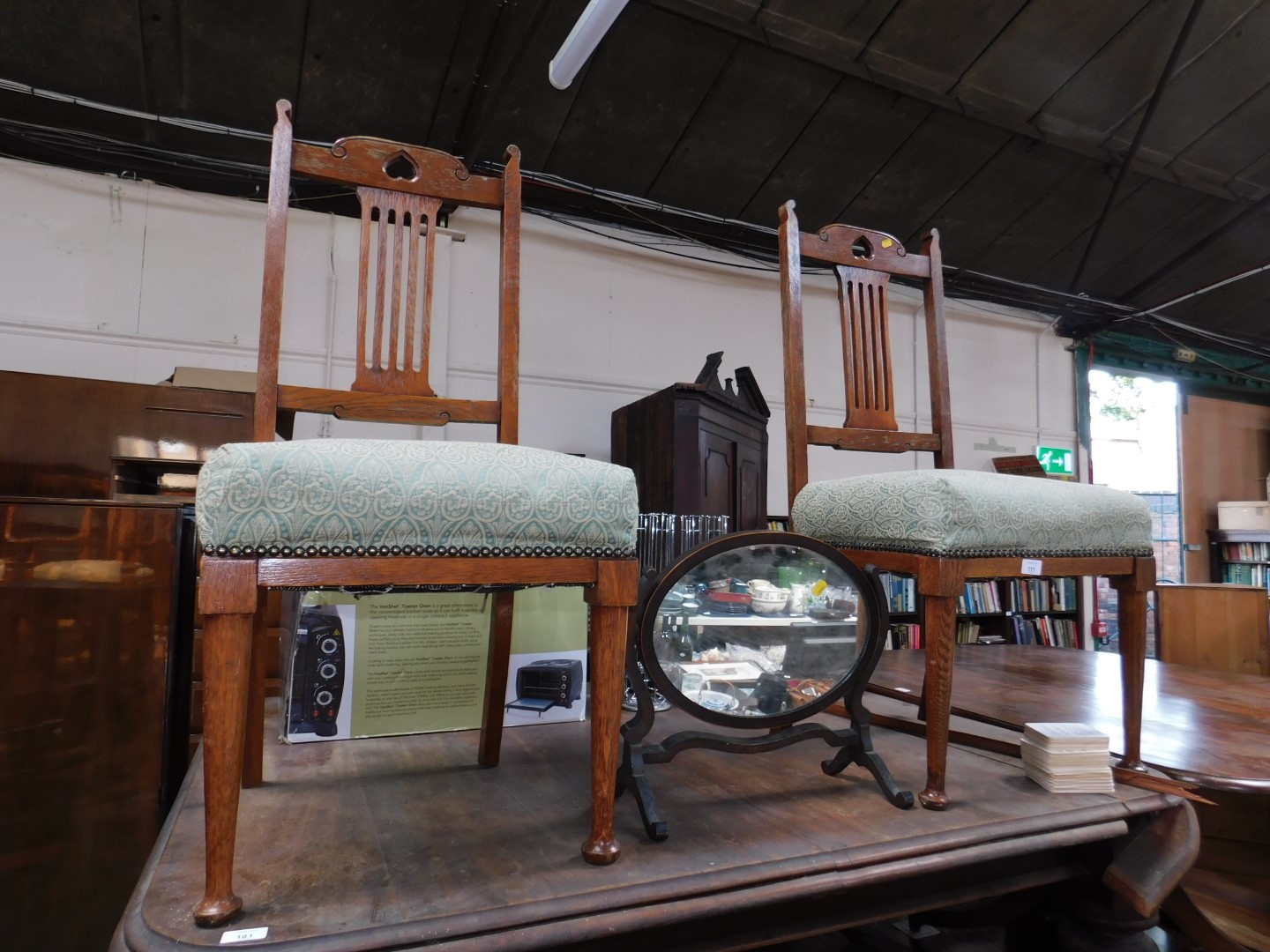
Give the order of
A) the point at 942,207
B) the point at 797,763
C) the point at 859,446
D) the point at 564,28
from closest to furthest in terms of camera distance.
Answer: the point at 797,763, the point at 859,446, the point at 564,28, the point at 942,207

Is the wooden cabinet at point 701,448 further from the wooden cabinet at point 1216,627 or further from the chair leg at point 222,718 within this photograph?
the chair leg at point 222,718

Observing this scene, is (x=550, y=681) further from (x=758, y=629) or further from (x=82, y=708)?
(x=82, y=708)

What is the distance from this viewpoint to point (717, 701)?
1155mm

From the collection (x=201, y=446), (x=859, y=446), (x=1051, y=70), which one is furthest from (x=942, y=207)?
(x=201, y=446)

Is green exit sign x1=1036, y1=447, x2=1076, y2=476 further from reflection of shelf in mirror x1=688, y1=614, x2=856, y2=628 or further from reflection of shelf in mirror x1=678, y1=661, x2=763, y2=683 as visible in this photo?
reflection of shelf in mirror x1=678, y1=661, x2=763, y2=683

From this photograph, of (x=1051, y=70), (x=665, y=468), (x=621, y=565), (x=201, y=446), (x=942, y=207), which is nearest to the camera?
A: (x=621, y=565)

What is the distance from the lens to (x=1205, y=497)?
557 centimetres

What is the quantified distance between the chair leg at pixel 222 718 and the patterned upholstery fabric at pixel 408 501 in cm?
4

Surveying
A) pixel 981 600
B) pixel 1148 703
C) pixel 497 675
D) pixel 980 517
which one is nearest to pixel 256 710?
pixel 497 675

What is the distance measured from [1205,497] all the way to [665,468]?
5.11 m

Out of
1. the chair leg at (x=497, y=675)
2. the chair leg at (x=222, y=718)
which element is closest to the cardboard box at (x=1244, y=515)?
the chair leg at (x=497, y=675)

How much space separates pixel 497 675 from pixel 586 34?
1.53m

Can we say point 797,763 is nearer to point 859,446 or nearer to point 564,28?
point 859,446

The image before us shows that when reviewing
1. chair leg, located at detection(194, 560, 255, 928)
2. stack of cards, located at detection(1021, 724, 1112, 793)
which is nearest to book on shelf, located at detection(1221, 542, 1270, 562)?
stack of cards, located at detection(1021, 724, 1112, 793)
